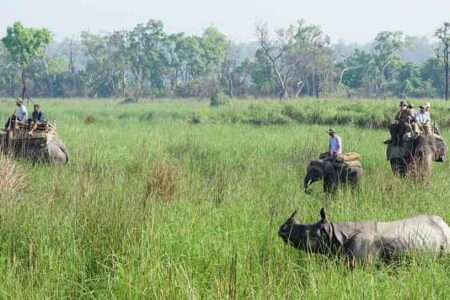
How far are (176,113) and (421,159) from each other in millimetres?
16576

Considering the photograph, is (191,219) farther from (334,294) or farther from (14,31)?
(14,31)

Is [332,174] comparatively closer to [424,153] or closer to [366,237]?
[424,153]

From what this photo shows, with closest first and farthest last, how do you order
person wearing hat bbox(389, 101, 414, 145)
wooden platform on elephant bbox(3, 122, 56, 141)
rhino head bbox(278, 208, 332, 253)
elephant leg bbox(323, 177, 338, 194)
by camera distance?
1. rhino head bbox(278, 208, 332, 253)
2. elephant leg bbox(323, 177, 338, 194)
3. person wearing hat bbox(389, 101, 414, 145)
4. wooden platform on elephant bbox(3, 122, 56, 141)

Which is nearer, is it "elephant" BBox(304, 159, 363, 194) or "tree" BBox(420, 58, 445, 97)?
"elephant" BBox(304, 159, 363, 194)

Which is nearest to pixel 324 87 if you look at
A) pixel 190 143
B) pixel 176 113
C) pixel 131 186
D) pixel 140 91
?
pixel 140 91

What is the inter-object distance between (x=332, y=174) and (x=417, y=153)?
1536 millimetres

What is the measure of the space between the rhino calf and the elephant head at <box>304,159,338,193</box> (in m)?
3.41

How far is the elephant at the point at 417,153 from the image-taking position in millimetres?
9063

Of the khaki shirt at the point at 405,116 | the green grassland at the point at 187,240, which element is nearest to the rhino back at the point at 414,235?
the green grassland at the point at 187,240

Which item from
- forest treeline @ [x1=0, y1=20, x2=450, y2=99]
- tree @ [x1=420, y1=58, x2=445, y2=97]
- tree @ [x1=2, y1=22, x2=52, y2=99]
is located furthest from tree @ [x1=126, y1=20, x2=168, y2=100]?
tree @ [x1=420, y1=58, x2=445, y2=97]

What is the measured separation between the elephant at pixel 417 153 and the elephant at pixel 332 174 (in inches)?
32.3

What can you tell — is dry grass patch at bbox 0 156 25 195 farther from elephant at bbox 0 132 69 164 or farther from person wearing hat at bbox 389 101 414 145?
person wearing hat at bbox 389 101 414 145

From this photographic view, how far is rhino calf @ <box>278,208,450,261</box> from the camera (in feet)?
16.9

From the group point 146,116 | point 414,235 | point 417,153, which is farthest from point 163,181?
point 146,116
